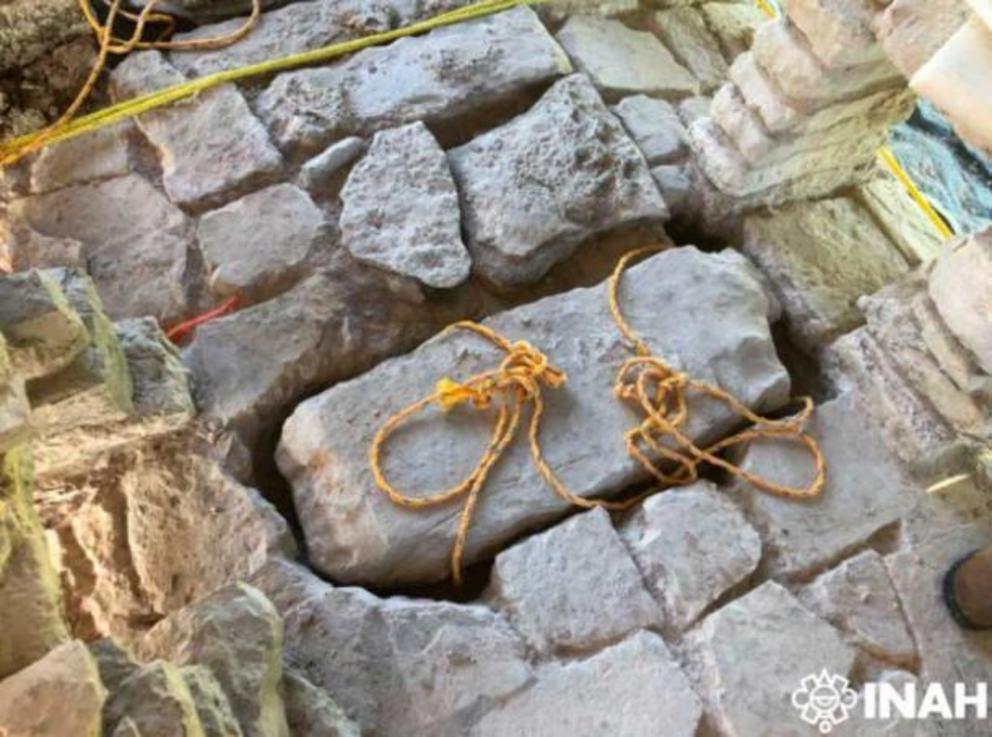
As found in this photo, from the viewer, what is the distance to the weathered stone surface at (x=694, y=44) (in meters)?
3.35

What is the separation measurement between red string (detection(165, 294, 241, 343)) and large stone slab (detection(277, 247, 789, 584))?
386 millimetres

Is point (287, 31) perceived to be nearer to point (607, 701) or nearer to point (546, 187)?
point (546, 187)

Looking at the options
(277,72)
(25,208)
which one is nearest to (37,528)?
(25,208)

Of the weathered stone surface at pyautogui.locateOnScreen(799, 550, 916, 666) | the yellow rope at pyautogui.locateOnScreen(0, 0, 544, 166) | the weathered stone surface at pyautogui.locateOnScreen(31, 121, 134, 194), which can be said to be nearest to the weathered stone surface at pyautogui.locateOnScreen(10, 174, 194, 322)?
the weathered stone surface at pyautogui.locateOnScreen(31, 121, 134, 194)

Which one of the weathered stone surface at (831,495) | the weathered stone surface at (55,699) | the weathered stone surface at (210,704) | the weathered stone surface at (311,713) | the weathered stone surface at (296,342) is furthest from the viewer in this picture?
the weathered stone surface at (296,342)

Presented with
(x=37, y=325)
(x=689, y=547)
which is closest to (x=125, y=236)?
(x=37, y=325)

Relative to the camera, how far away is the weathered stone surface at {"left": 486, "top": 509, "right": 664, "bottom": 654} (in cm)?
227

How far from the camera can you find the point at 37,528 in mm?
2031

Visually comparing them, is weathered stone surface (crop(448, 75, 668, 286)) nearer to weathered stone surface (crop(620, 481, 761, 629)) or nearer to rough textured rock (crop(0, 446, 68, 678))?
weathered stone surface (crop(620, 481, 761, 629))

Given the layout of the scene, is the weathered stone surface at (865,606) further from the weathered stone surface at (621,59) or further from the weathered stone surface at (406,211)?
the weathered stone surface at (621,59)

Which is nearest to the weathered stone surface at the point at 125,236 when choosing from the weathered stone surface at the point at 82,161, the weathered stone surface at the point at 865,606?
the weathered stone surface at the point at 82,161

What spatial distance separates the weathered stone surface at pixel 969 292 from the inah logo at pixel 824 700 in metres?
0.77

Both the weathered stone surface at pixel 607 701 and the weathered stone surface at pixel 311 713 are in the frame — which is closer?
the weathered stone surface at pixel 311 713

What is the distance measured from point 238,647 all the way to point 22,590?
1.35ft
